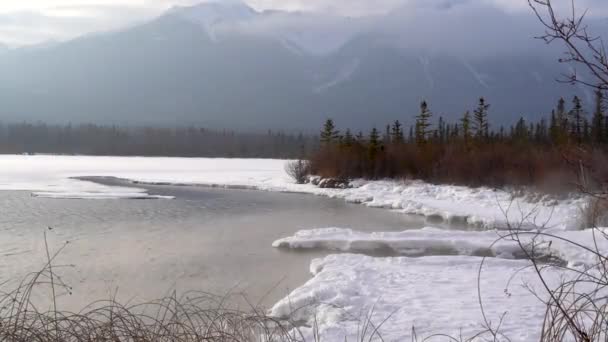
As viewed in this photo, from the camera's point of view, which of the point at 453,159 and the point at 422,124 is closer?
the point at 453,159

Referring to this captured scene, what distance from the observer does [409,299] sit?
24.2ft

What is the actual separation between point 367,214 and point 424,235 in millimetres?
6552

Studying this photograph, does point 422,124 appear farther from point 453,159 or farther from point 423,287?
point 423,287

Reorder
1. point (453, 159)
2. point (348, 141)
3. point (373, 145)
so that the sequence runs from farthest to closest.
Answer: point (348, 141) < point (373, 145) < point (453, 159)

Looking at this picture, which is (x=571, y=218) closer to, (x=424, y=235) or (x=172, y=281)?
(x=424, y=235)

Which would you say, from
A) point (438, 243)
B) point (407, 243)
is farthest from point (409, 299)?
point (438, 243)

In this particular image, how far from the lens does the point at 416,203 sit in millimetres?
21188

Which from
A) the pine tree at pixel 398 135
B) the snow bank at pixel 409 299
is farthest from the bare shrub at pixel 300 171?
the snow bank at pixel 409 299

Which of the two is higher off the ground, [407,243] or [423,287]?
[407,243]

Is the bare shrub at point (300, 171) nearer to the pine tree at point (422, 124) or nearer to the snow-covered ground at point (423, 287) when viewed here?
the pine tree at point (422, 124)

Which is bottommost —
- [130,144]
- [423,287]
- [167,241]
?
[167,241]

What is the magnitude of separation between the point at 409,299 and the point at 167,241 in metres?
7.17

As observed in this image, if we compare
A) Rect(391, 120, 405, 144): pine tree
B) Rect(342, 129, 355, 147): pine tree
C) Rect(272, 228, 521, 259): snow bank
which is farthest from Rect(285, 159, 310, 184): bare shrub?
Rect(272, 228, 521, 259): snow bank

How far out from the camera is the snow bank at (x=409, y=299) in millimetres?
6008
